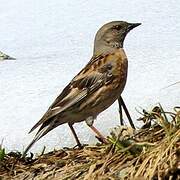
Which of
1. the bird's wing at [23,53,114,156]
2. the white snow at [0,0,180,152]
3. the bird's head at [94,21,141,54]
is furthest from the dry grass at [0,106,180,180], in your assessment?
the bird's head at [94,21,141,54]

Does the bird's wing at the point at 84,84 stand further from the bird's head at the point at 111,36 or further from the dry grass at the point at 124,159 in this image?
the dry grass at the point at 124,159

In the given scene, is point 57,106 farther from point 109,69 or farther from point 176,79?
point 176,79

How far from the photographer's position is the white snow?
18.7 ft

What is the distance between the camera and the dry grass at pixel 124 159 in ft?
12.6

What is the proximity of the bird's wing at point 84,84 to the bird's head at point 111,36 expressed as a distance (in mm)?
293

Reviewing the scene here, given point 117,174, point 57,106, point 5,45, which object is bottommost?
point 117,174

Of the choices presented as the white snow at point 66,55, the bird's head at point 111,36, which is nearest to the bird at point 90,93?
the bird's head at point 111,36

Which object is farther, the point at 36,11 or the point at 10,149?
the point at 36,11

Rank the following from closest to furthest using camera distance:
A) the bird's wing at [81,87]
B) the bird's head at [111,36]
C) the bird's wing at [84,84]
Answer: the bird's wing at [81,87]
the bird's wing at [84,84]
the bird's head at [111,36]

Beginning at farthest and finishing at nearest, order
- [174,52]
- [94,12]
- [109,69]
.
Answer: [94,12] → [174,52] → [109,69]

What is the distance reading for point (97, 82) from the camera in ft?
17.4

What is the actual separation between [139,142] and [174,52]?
119 inches

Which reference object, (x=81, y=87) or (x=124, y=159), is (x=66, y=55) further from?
(x=124, y=159)

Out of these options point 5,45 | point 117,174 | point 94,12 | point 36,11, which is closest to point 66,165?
point 117,174
